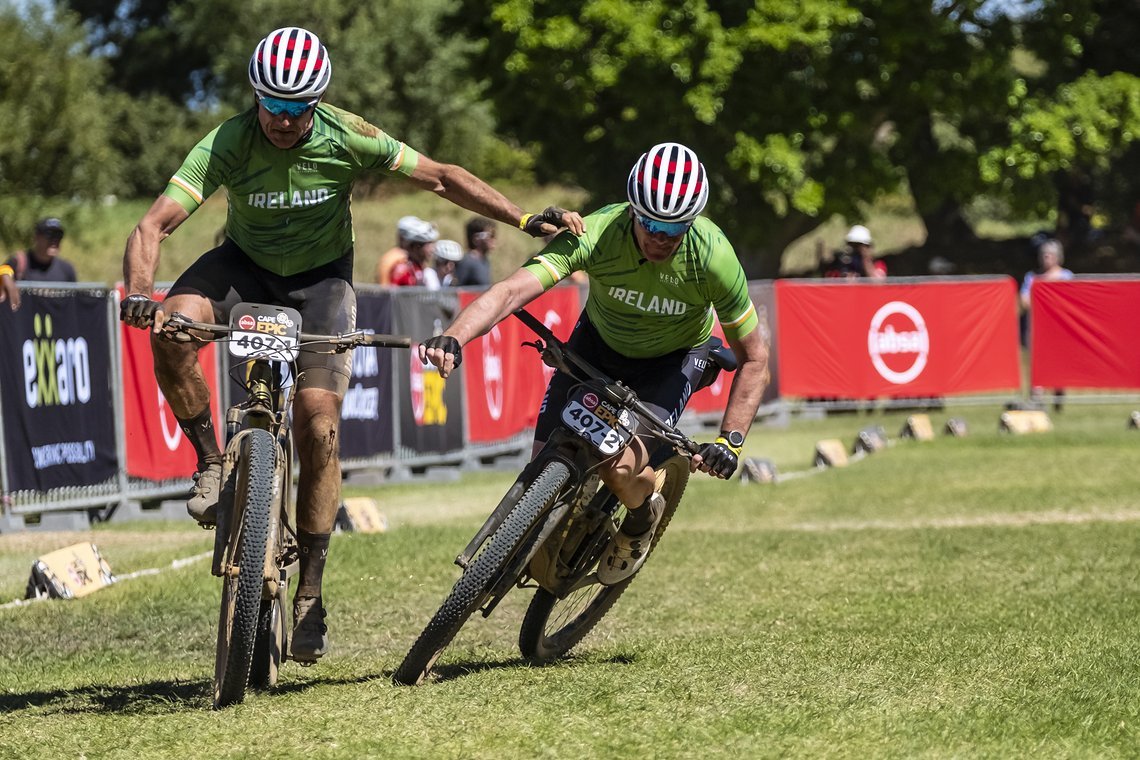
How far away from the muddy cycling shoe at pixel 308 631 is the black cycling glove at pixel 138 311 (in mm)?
1316

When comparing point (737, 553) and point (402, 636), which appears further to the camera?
point (737, 553)

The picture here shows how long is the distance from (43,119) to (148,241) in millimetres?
42421

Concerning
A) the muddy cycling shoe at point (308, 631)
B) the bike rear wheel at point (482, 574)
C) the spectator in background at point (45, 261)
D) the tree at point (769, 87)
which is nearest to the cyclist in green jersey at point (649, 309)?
the bike rear wheel at point (482, 574)

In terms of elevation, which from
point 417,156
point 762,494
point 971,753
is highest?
point 417,156

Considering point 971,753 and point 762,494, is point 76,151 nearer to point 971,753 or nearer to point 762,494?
point 762,494

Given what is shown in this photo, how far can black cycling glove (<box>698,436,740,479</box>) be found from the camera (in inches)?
276

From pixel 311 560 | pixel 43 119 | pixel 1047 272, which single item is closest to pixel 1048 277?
pixel 1047 272

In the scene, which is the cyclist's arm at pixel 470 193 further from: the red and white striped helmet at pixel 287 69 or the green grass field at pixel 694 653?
the green grass field at pixel 694 653

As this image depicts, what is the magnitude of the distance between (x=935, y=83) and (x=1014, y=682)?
30.0 meters

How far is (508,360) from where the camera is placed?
18.9 m

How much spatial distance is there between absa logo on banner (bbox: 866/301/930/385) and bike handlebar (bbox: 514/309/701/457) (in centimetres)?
1655

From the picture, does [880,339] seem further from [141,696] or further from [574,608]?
[141,696]

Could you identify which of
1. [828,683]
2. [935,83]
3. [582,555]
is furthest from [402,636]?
[935,83]

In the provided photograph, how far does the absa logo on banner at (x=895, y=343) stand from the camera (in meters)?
23.3
